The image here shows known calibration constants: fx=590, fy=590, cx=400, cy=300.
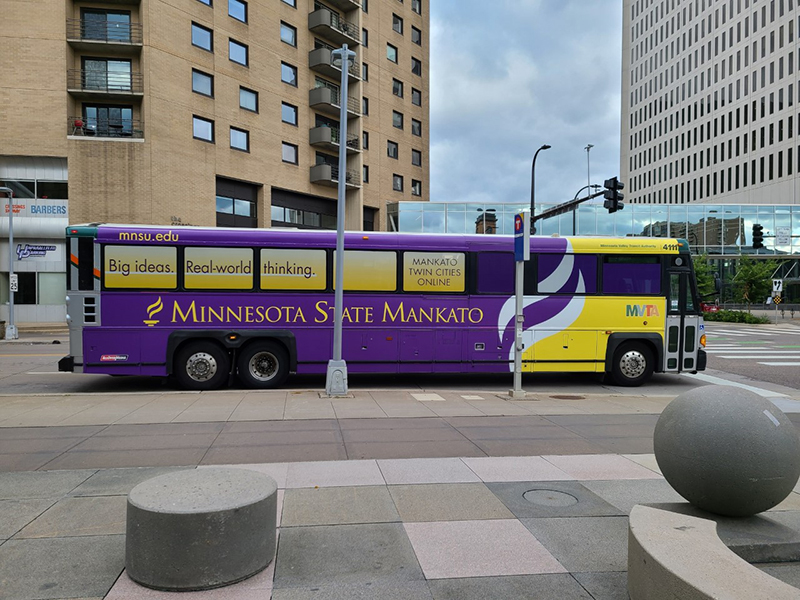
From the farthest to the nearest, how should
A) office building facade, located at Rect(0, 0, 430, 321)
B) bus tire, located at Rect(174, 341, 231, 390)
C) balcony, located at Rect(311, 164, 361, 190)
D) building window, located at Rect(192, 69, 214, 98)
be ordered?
balcony, located at Rect(311, 164, 361, 190) → building window, located at Rect(192, 69, 214, 98) → office building facade, located at Rect(0, 0, 430, 321) → bus tire, located at Rect(174, 341, 231, 390)

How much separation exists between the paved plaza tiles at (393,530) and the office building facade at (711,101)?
78.1 m

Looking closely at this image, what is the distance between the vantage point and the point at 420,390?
1252 centimetres

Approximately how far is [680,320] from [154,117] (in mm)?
28254

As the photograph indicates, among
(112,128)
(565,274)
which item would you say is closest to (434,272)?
(565,274)

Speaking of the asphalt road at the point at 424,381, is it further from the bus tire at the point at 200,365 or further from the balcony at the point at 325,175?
the balcony at the point at 325,175

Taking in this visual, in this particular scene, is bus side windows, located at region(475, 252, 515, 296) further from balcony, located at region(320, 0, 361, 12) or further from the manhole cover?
balcony, located at region(320, 0, 361, 12)

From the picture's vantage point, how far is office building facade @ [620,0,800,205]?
236 ft

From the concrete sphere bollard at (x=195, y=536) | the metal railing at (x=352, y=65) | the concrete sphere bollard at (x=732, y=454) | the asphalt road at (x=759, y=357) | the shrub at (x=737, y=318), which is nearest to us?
the concrete sphere bollard at (x=195, y=536)

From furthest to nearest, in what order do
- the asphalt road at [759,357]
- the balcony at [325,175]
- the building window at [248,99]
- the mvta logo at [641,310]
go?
the balcony at [325,175] → the building window at [248,99] → the asphalt road at [759,357] → the mvta logo at [641,310]

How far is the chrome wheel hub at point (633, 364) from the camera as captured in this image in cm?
1347

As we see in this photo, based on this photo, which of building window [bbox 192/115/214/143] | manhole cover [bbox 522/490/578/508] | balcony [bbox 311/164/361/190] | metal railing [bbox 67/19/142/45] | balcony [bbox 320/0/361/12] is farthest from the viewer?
balcony [bbox 320/0/361/12]

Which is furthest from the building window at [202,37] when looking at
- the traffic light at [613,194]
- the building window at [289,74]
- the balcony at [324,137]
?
the traffic light at [613,194]

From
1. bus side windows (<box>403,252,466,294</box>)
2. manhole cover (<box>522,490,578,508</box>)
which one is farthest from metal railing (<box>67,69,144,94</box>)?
manhole cover (<box>522,490,578,508</box>)

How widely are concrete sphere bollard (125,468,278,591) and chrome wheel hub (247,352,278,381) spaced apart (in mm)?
8657
